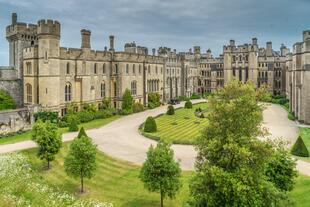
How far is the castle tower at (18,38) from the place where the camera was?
46250 mm

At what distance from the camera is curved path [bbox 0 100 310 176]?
28.1 meters

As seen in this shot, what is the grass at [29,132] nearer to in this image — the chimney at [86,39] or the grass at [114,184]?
the grass at [114,184]

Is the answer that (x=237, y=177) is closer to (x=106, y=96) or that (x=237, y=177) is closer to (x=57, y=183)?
(x=57, y=183)

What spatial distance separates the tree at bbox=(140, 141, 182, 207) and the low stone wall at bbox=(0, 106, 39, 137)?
76.8 ft

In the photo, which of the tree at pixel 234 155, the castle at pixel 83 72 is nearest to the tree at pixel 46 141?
the tree at pixel 234 155

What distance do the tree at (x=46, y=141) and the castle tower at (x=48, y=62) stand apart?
675 inches

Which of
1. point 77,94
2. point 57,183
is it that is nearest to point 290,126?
point 77,94

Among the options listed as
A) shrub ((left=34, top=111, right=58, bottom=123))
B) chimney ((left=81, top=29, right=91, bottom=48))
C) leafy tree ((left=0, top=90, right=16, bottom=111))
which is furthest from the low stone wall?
chimney ((left=81, top=29, right=91, bottom=48))

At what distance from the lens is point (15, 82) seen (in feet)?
148

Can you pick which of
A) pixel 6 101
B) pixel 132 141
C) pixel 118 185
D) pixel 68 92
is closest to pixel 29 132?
pixel 6 101

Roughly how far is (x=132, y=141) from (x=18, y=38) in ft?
81.1

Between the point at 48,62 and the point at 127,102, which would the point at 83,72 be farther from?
the point at 127,102

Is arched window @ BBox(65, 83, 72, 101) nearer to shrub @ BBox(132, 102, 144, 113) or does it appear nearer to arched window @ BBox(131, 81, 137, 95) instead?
shrub @ BBox(132, 102, 144, 113)

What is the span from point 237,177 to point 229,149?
1.19 m
